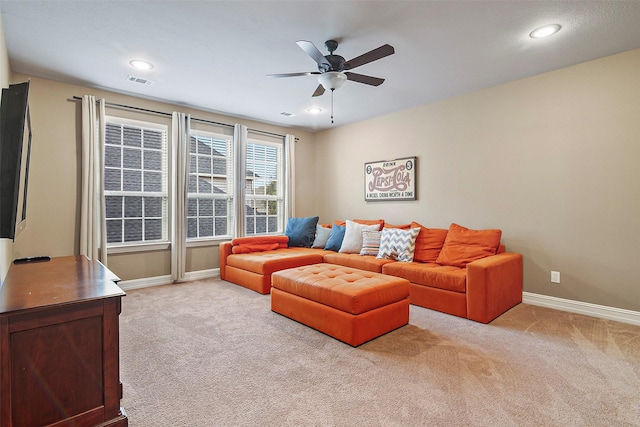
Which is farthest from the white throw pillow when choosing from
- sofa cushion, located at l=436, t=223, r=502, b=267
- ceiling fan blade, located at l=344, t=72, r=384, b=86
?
ceiling fan blade, located at l=344, t=72, r=384, b=86

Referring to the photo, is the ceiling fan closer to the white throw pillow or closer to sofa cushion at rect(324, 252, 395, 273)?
sofa cushion at rect(324, 252, 395, 273)

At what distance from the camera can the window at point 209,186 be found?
16.4ft

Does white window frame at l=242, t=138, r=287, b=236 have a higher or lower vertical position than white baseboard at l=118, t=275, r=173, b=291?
higher

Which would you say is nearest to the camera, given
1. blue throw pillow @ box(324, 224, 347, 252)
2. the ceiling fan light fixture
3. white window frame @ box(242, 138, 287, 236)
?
the ceiling fan light fixture

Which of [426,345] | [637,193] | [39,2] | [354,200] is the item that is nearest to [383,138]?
[354,200]

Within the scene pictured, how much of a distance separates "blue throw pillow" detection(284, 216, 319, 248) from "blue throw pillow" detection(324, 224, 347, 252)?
362 mm

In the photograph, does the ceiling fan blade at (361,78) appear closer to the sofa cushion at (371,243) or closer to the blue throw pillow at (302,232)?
the sofa cushion at (371,243)

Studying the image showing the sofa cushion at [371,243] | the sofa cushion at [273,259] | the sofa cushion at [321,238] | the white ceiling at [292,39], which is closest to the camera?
the white ceiling at [292,39]

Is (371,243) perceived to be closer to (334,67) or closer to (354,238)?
(354,238)

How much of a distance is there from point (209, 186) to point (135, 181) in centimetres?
105

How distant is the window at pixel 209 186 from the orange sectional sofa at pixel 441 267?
553 mm

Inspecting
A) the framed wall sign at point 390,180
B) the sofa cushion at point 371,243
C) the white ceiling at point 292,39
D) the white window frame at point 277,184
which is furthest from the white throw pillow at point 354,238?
the white ceiling at point 292,39

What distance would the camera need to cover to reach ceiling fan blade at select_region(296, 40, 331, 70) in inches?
96.3

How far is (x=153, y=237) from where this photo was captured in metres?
4.65
